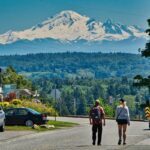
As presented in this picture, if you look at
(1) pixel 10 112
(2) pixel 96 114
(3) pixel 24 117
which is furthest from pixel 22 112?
(2) pixel 96 114

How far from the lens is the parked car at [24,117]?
51062 mm

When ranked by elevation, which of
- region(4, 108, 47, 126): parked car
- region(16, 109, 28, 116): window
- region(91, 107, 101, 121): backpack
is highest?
region(91, 107, 101, 121): backpack

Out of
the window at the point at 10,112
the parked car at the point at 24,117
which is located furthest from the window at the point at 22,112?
the window at the point at 10,112

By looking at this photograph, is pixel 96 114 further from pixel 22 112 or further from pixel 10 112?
pixel 10 112

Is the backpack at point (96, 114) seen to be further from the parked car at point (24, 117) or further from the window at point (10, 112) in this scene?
the window at point (10, 112)

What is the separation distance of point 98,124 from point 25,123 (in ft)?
70.0

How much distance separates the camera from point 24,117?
5131 cm

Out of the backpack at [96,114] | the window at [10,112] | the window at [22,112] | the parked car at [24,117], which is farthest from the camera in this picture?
the window at [10,112]

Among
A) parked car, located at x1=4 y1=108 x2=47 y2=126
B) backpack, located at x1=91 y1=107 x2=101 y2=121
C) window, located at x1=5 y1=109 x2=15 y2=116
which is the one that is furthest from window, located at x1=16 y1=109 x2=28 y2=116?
backpack, located at x1=91 y1=107 x2=101 y2=121

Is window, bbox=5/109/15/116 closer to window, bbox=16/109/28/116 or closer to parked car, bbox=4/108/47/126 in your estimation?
parked car, bbox=4/108/47/126

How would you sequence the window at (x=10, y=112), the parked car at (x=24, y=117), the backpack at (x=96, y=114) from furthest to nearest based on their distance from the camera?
1. the window at (x=10, y=112)
2. the parked car at (x=24, y=117)
3. the backpack at (x=96, y=114)

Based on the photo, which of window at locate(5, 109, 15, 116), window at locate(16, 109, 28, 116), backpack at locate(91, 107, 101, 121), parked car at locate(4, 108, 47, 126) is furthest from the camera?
window at locate(5, 109, 15, 116)

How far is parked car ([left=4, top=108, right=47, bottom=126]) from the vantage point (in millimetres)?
51062

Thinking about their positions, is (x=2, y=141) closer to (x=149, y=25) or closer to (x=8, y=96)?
(x=149, y=25)
